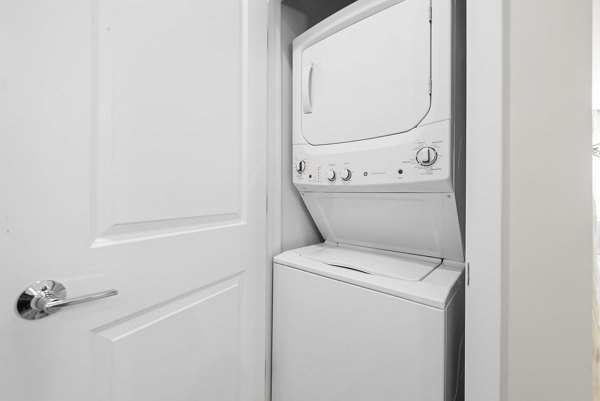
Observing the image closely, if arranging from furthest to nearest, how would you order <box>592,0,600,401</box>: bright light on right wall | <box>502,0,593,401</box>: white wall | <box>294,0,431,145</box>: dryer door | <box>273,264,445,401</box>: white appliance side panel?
<box>592,0,600,401</box>: bright light on right wall, <box>294,0,431,145</box>: dryer door, <box>273,264,445,401</box>: white appliance side panel, <box>502,0,593,401</box>: white wall

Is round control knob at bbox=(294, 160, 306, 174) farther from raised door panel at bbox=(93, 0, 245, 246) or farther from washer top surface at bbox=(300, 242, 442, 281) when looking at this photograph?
washer top surface at bbox=(300, 242, 442, 281)

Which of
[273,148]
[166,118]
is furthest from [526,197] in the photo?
[166,118]

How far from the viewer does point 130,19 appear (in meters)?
0.85

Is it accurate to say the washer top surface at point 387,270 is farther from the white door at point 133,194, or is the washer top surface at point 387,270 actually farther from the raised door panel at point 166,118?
the raised door panel at point 166,118

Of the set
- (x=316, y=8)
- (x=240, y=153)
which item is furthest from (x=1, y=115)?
(x=316, y=8)

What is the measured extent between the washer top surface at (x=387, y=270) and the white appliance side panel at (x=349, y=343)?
0.03 metres

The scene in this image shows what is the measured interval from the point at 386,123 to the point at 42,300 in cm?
120

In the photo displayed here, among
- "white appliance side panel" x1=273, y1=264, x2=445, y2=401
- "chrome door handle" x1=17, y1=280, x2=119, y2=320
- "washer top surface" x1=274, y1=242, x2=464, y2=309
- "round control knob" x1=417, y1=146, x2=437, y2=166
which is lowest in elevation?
"white appliance side panel" x1=273, y1=264, x2=445, y2=401

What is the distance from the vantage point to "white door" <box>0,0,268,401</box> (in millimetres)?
656

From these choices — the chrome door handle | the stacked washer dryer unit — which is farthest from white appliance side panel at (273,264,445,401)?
the chrome door handle

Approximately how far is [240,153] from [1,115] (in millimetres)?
752

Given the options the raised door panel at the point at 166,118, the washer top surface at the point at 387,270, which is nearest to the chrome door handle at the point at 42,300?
the raised door panel at the point at 166,118

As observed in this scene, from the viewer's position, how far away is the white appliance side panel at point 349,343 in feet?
2.99

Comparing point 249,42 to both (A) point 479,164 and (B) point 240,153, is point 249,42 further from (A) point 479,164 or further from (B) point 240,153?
(A) point 479,164
